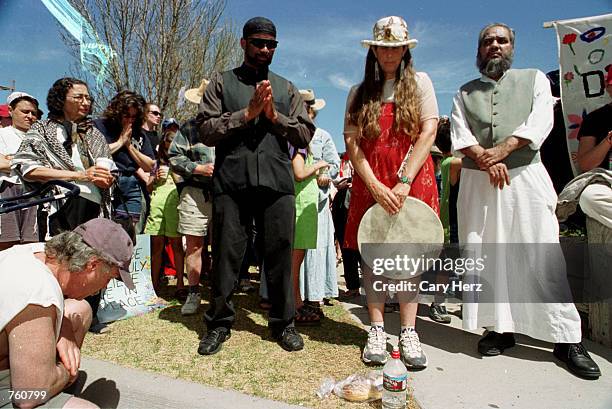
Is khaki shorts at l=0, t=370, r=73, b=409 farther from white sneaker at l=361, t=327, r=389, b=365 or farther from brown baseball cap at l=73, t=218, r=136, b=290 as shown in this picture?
white sneaker at l=361, t=327, r=389, b=365

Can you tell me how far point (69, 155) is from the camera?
10.2ft

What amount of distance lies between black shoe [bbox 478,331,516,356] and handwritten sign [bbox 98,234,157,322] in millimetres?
2797

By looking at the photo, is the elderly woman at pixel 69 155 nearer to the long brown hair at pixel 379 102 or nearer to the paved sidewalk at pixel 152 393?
the paved sidewalk at pixel 152 393

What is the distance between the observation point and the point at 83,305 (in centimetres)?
226

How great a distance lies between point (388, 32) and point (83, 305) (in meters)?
2.44

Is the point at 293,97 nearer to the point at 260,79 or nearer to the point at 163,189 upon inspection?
the point at 260,79

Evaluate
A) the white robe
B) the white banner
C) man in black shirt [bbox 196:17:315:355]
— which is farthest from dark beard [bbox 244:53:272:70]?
the white banner

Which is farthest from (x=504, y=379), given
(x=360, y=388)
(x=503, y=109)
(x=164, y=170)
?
(x=164, y=170)

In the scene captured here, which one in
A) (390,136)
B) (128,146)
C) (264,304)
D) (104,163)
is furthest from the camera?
(264,304)

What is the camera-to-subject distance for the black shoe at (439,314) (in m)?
3.71

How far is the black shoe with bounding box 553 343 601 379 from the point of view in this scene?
102 inches

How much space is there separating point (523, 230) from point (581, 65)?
2476mm

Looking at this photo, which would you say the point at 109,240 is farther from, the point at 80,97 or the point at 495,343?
the point at 495,343

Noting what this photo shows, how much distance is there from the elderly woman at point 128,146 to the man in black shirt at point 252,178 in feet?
4.06
